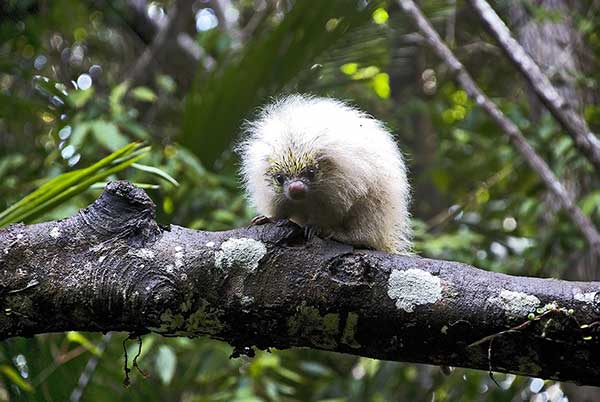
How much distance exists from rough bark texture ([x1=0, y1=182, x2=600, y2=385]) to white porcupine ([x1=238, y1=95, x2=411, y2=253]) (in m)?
0.59

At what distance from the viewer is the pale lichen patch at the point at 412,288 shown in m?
1.76

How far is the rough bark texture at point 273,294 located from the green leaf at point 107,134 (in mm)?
1497

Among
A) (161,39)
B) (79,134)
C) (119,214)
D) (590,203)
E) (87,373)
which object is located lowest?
(590,203)

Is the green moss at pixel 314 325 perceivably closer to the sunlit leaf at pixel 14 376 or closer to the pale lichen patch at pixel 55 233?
the pale lichen patch at pixel 55 233

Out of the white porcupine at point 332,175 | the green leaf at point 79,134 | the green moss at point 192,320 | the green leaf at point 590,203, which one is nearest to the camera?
the green moss at point 192,320

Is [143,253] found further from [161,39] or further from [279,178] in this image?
[161,39]

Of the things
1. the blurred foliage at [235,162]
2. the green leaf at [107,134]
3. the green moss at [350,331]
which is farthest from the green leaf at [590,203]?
the green moss at [350,331]

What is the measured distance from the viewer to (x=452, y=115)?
5.66 m

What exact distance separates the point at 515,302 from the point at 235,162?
256 centimetres

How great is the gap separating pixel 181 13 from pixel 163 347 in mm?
3302

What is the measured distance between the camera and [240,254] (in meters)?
1.85

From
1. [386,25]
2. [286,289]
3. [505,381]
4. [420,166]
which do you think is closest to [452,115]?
[420,166]

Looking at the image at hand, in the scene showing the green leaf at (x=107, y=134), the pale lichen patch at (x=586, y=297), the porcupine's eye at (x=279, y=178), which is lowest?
the green leaf at (x=107, y=134)

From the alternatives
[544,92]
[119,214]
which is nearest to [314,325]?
[119,214]
